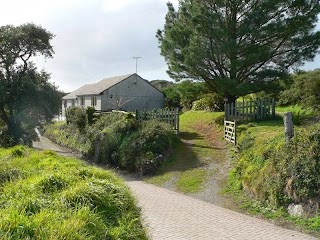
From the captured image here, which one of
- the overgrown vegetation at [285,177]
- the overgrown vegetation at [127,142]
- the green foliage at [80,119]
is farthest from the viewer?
the green foliage at [80,119]

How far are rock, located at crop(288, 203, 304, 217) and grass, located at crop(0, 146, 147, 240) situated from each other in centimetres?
584

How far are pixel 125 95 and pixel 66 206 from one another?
39309 millimetres

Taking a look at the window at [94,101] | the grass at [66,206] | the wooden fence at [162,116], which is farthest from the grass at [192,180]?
the window at [94,101]

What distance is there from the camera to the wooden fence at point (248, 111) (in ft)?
Answer: 71.2

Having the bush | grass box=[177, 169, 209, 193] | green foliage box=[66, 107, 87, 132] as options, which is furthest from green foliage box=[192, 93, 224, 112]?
grass box=[177, 169, 209, 193]

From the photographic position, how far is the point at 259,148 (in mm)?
13281

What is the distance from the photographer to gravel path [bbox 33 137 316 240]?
28.9 ft

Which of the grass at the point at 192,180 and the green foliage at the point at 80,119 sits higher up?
the green foliage at the point at 80,119

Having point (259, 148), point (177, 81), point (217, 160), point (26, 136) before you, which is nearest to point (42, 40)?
point (26, 136)

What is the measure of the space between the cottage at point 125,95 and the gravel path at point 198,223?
29279mm

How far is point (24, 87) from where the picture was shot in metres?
27.2

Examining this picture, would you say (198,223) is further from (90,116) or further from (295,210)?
(90,116)

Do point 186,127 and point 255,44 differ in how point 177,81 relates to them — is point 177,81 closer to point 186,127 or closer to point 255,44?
point 186,127

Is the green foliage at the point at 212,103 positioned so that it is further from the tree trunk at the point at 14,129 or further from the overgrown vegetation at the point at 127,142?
the tree trunk at the point at 14,129
